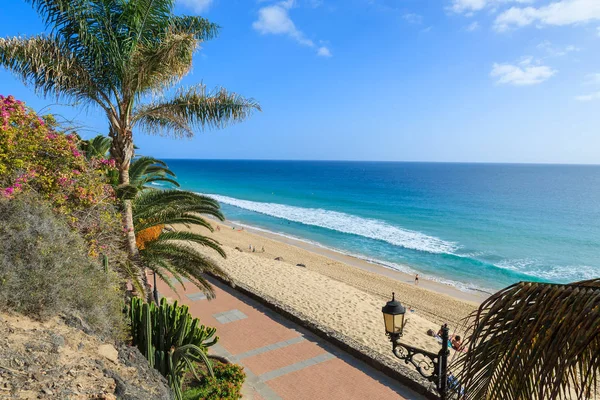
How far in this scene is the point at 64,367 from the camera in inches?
135

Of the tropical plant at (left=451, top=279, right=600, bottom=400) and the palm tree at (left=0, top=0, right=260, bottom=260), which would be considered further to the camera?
the palm tree at (left=0, top=0, right=260, bottom=260)

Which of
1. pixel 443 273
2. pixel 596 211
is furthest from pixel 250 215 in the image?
pixel 596 211

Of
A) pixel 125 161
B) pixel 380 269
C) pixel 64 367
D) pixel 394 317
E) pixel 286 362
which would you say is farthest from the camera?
pixel 380 269

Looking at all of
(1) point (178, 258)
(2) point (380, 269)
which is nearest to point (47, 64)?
(1) point (178, 258)

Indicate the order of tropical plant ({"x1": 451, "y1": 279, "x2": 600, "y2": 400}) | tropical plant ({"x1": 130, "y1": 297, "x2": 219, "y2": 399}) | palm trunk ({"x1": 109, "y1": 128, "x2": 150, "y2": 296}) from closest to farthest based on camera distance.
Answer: tropical plant ({"x1": 451, "y1": 279, "x2": 600, "y2": 400})
tropical plant ({"x1": 130, "y1": 297, "x2": 219, "y2": 399})
palm trunk ({"x1": 109, "y1": 128, "x2": 150, "y2": 296})

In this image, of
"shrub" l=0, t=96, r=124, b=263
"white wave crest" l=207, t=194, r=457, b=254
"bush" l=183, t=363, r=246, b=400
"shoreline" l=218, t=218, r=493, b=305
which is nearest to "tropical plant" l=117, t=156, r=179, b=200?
"shrub" l=0, t=96, r=124, b=263

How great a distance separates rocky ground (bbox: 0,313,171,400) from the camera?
3.08 metres

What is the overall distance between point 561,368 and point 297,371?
6940 mm

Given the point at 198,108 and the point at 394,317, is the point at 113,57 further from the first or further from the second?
the point at 394,317

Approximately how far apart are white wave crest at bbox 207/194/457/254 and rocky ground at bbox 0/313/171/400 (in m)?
28.1

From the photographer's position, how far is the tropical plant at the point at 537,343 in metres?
1.53

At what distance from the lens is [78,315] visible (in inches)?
176

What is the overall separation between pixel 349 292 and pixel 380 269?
8737mm

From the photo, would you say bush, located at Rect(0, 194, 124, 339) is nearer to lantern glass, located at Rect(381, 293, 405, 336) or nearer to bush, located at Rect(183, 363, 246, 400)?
bush, located at Rect(183, 363, 246, 400)
